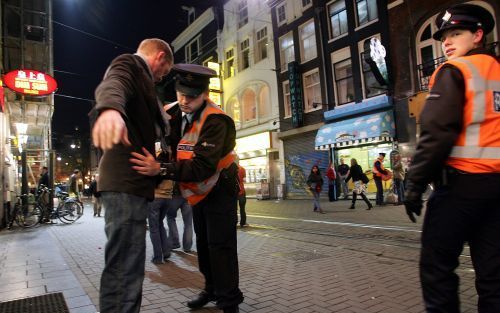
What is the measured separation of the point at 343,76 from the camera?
749 inches

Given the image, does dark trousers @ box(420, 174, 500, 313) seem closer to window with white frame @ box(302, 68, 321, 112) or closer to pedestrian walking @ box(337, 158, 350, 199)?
pedestrian walking @ box(337, 158, 350, 199)

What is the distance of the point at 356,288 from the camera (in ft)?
13.5

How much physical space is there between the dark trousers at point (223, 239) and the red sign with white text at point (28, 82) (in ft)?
37.9

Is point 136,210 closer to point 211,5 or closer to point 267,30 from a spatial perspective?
point 267,30

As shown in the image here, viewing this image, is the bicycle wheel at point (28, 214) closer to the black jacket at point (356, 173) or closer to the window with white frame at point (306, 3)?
the black jacket at point (356, 173)

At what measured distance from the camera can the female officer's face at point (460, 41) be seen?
2275mm

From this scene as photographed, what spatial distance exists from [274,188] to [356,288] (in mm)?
19159

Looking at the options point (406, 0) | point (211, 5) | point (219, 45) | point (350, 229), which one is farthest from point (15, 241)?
point (211, 5)

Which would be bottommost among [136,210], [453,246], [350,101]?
Answer: [453,246]

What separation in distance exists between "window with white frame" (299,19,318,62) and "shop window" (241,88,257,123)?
5.26m

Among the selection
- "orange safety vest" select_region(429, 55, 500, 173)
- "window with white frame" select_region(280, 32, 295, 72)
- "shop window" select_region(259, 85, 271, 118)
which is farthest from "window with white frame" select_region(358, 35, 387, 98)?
"orange safety vest" select_region(429, 55, 500, 173)

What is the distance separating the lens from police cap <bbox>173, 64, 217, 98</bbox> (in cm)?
313

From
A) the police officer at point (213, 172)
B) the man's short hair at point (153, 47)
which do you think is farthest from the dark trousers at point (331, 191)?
the man's short hair at point (153, 47)

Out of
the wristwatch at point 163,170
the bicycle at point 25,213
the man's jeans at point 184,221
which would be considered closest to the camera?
the wristwatch at point 163,170
